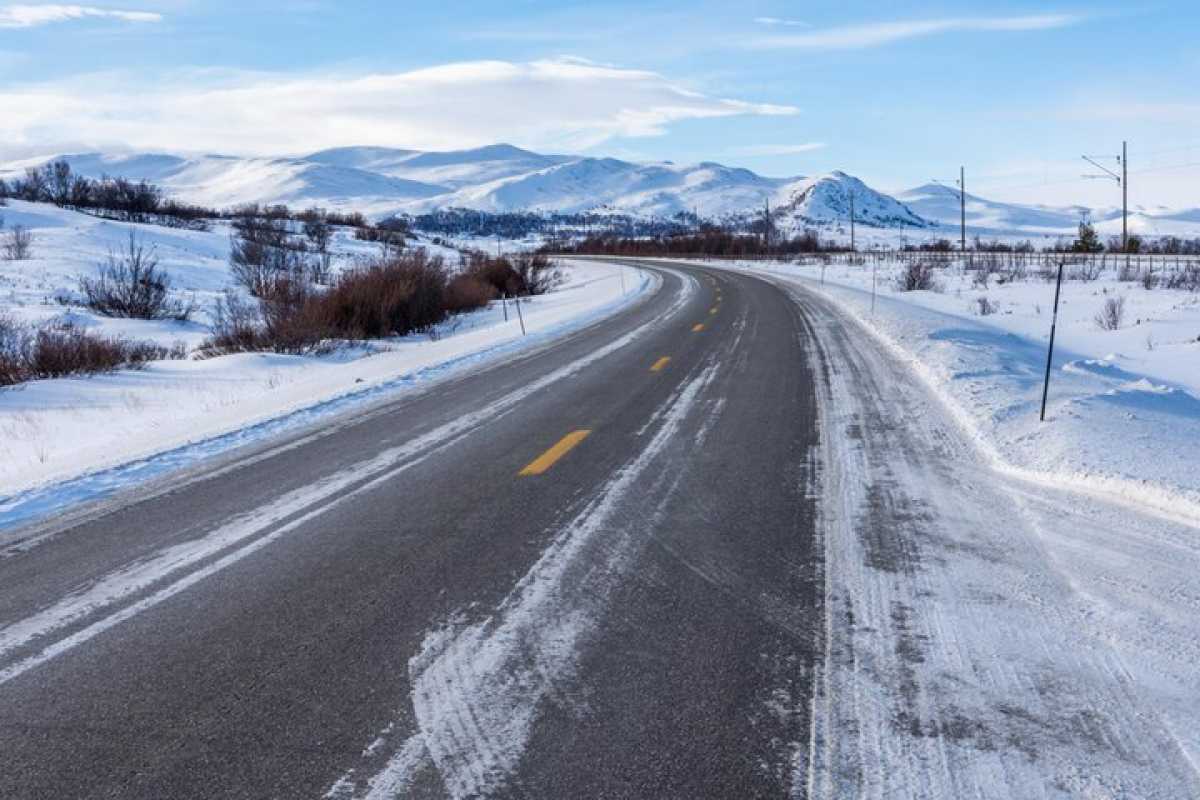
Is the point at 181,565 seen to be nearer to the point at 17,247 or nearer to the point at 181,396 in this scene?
the point at 181,396

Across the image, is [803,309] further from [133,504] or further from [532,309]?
[133,504]

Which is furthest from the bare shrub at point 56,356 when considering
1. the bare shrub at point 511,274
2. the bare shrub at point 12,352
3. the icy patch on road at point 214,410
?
the bare shrub at point 511,274

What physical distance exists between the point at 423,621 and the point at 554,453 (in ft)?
11.7

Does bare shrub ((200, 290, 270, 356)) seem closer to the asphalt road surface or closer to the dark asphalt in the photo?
the dark asphalt

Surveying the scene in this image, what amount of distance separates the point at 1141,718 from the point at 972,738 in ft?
2.16

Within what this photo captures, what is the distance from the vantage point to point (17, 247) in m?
46.2

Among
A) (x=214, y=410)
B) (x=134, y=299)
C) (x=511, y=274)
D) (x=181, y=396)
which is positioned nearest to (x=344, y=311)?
(x=181, y=396)

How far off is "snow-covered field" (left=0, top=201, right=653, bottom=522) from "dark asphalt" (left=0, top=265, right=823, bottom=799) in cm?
87

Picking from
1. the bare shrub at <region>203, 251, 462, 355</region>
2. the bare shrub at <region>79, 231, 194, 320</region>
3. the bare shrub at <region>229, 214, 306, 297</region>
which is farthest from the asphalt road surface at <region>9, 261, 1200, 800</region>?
the bare shrub at <region>79, 231, 194, 320</region>

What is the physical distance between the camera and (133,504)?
654cm

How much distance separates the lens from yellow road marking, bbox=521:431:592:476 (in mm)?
7062

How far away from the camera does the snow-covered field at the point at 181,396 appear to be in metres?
7.95

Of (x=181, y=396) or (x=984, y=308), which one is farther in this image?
(x=984, y=308)

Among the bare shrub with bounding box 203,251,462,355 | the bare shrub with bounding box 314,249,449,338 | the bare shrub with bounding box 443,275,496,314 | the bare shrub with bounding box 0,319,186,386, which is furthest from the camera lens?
the bare shrub with bounding box 443,275,496,314
